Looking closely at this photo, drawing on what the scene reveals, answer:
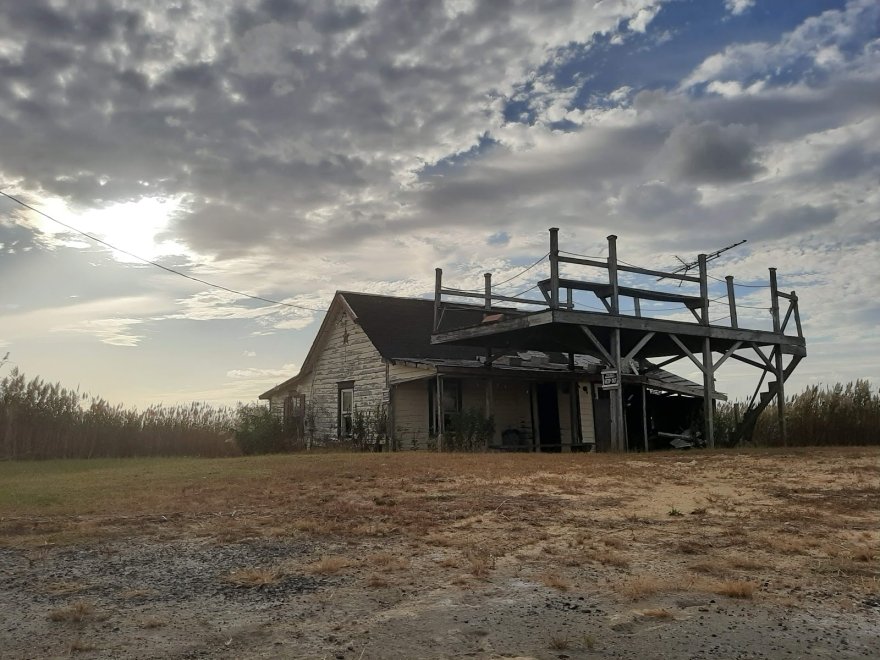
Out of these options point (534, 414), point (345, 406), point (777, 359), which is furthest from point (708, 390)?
point (345, 406)

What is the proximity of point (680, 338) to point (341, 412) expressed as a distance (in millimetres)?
11728

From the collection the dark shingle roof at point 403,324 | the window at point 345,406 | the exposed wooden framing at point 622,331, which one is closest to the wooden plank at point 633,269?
the exposed wooden framing at point 622,331

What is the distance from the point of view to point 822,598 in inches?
164

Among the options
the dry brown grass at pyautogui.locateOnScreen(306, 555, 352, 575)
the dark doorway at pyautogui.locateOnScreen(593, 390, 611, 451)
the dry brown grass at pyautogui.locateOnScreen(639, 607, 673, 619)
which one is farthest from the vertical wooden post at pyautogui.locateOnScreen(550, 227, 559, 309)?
the dry brown grass at pyautogui.locateOnScreen(639, 607, 673, 619)

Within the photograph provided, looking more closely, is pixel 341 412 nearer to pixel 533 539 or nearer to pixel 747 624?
pixel 533 539

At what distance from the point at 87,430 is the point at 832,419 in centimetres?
2098

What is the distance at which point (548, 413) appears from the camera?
2489cm

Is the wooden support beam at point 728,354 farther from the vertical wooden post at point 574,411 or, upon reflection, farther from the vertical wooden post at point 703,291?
the vertical wooden post at point 574,411

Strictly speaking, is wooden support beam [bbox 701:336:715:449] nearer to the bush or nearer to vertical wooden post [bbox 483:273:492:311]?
vertical wooden post [bbox 483:273:492:311]

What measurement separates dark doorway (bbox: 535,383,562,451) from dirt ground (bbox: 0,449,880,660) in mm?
15040

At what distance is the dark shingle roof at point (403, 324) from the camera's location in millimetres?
23344

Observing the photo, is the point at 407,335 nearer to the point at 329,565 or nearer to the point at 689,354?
the point at 689,354

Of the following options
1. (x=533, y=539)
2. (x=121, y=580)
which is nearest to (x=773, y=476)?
(x=533, y=539)

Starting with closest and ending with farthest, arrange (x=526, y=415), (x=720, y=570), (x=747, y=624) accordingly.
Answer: (x=747, y=624) < (x=720, y=570) < (x=526, y=415)
